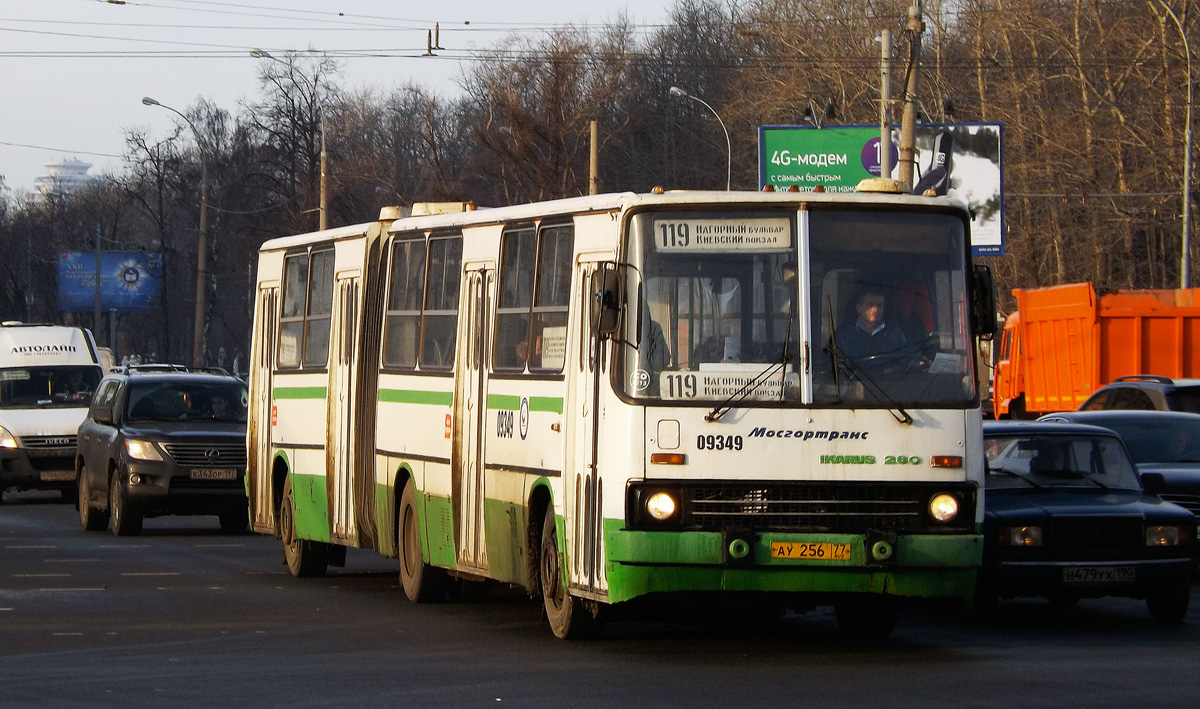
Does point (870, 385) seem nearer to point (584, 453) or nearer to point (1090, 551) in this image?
point (584, 453)

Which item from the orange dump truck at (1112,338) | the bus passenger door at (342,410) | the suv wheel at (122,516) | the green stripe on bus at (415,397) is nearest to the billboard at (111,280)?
the orange dump truck at (1112,338)

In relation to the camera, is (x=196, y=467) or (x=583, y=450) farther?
(x=196, y=467)

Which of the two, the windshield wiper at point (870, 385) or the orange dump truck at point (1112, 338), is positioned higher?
the orange dump truck at point (1112, 338)

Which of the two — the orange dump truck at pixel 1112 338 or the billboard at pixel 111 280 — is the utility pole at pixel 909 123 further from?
the billboard at pixel 111 280

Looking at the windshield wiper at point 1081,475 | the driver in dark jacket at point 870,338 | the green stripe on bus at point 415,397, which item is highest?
the driver in dark jacket at point 870,338

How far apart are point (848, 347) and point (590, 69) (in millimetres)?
56407

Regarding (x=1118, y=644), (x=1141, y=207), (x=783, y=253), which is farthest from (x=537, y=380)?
(x=1141, y=207)

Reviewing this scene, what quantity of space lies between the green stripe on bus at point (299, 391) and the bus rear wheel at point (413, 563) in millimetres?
2157

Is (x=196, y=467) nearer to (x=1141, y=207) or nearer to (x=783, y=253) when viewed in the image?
(x=783, y=253)

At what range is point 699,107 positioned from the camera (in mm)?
79312

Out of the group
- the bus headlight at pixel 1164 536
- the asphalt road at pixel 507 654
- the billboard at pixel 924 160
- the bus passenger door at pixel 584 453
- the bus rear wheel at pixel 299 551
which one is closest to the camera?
the asphalt road at pixel 507 654

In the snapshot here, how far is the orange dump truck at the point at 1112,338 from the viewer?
33.6m

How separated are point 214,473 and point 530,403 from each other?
1055cm

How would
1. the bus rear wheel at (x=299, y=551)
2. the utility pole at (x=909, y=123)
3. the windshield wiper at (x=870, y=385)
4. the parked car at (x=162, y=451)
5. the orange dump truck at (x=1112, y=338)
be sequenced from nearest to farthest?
→ the windshield wiper at (x=870, y=385)
the bus rear wheel at (x=299, y=551)
the parked car at (x=162, y=451)
the utility pole at (x=909, y=123)
the orange dump truck at (x=1112, y=338)
